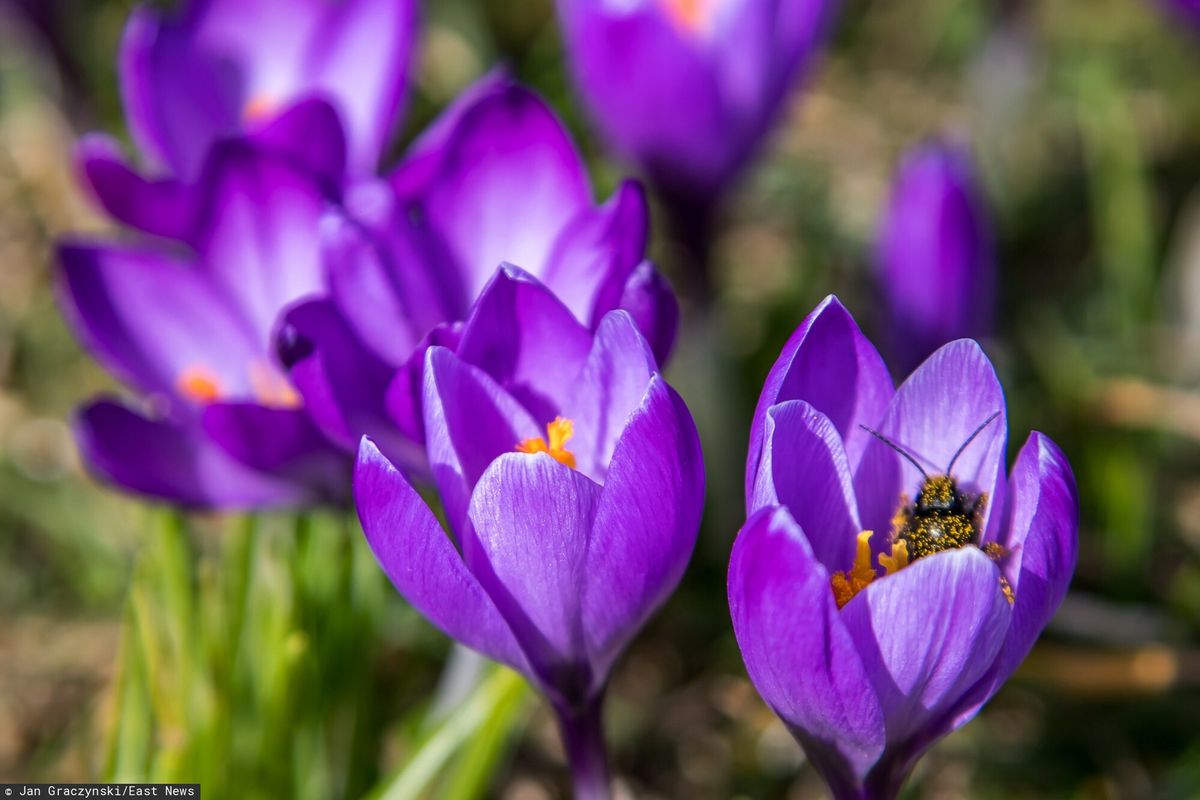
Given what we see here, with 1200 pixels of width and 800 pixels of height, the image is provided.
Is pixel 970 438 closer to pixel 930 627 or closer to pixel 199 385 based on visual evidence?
pixel 930 627

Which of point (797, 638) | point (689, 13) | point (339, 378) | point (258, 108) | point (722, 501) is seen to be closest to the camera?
point (797, 638)

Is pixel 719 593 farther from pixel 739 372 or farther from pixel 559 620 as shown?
pixel 559 620

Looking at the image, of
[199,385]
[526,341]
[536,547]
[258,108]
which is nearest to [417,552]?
[536,547]

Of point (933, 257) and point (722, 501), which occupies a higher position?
point (933, 257)

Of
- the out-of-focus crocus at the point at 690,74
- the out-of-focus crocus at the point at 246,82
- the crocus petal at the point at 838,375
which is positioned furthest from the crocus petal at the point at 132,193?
the crocus petal at the point at 838,375

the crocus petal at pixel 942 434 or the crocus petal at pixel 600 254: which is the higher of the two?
the crocus petal at pixel 600 254

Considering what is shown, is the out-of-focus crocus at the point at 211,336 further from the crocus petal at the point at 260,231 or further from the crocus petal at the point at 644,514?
the crocus petal at the point at 644,514
